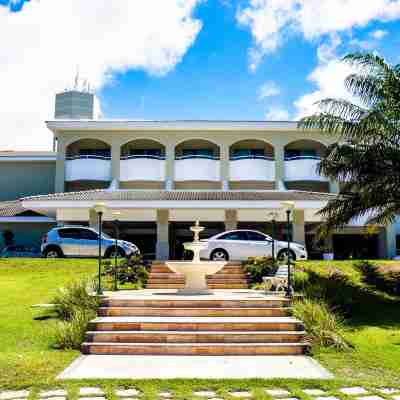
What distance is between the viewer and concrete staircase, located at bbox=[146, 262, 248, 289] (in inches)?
666

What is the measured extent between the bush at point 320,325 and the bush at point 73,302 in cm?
478

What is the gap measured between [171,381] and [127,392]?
0.77 meters

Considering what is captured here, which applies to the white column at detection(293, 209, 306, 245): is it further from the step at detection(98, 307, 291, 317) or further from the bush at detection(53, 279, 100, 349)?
the step at detection(98, 307, 291, 317)

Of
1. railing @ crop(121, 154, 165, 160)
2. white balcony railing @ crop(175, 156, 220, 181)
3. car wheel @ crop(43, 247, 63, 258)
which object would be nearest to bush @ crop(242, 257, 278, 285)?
car wheel @ crop(43, 247, 63, 258)

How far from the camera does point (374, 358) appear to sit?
8930 mm

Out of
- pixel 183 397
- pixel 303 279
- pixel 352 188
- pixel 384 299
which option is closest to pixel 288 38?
pixel 352 188

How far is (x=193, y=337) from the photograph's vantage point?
32.4ft

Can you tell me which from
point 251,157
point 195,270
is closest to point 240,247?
point 195,270

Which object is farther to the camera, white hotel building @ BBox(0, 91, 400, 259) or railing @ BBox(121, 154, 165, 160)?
railing @ BBox(121, 154, 165, 160)

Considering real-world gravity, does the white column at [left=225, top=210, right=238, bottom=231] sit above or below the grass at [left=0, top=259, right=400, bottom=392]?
above

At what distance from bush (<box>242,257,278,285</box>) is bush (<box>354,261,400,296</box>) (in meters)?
3.37

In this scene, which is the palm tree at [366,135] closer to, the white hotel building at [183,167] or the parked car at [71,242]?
the parked car at [71,242]

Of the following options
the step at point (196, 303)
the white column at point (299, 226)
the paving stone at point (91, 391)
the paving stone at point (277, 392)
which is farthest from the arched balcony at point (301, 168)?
the paving stone at point (91, 391)

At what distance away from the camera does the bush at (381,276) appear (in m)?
16.4
